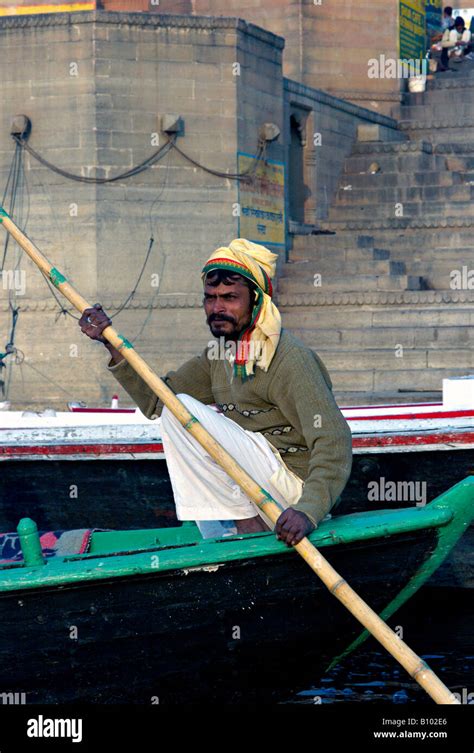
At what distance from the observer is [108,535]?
6.74 metres

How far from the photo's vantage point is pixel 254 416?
6246 mm

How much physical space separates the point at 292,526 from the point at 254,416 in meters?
0.76

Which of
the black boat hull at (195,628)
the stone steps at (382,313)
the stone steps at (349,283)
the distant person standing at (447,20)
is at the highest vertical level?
the distant person standing at (447,20)

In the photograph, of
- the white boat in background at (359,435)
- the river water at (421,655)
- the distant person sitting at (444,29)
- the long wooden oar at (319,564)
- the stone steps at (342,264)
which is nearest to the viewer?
the long wooden oar at (319,564)

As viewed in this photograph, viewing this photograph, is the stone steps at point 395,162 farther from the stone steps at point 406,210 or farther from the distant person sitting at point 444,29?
the distant person sitting at point 444,29

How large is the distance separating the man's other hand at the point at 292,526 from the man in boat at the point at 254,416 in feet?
0.60

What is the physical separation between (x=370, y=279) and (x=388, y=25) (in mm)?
7553

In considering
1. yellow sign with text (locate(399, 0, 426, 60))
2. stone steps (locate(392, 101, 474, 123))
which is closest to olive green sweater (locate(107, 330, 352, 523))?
stone steps (locate(392, 101, 474, 123))

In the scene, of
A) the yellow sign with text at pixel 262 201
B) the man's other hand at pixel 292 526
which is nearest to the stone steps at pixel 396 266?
the yellow sign with text at pixel 262 201

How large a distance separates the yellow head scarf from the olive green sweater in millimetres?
52

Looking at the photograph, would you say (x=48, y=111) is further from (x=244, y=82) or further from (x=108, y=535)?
(x=108, y=535)

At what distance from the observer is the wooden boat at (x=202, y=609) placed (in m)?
5.75

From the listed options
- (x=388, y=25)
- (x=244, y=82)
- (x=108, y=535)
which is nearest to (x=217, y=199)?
(x=244, y=82)

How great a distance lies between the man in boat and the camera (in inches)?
233
